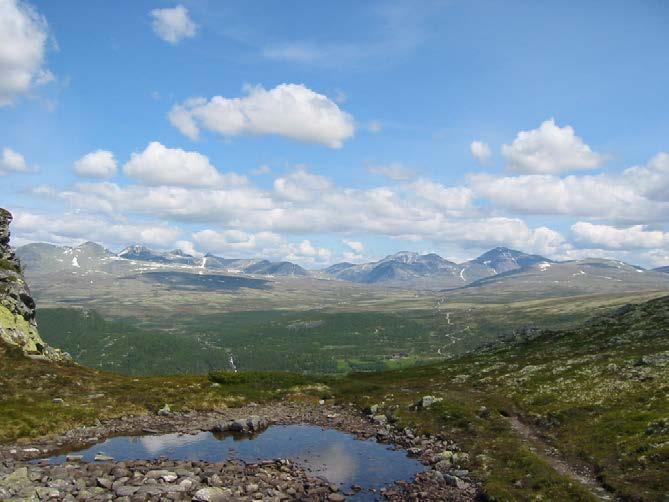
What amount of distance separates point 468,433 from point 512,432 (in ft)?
14.1

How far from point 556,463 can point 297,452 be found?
903 inches

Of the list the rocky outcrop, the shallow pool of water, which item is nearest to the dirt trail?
→ the shallow pool of water

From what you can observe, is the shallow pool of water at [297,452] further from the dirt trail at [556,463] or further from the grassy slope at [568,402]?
the dirt trail at [556,463]

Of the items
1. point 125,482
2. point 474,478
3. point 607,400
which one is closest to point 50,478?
point 125,482

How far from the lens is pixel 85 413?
5491 centimetres

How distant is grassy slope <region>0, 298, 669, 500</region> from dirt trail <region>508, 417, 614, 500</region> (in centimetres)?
92

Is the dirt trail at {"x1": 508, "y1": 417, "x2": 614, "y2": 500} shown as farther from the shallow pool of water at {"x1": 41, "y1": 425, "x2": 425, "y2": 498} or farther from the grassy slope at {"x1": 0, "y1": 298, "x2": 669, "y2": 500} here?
the shallow pool of water at {"x1": 41, "y1": 425, "x2": 425, "y2": 498}

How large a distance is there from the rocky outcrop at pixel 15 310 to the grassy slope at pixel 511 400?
7673mm

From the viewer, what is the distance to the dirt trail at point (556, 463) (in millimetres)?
34000

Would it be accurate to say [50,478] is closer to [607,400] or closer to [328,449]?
[328,449]

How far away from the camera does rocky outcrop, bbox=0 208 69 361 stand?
77.9 meters

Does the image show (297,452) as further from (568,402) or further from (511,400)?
(568,402)

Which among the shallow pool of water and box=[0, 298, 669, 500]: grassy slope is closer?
box=[0, 298, 669, 500]: grassy slope

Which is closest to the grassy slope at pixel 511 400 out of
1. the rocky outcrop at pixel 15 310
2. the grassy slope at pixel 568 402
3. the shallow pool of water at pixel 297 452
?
the grassy slope at pixel 568 402
